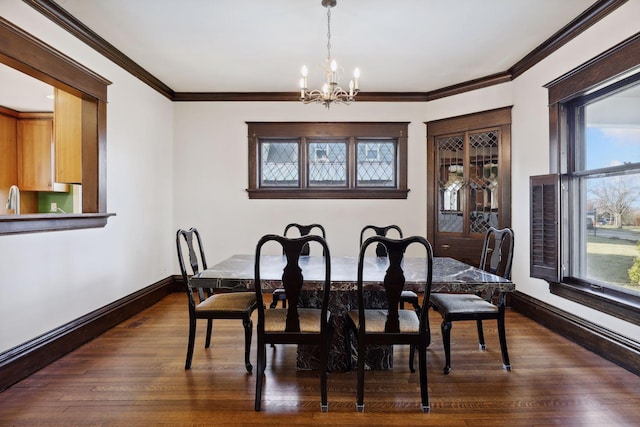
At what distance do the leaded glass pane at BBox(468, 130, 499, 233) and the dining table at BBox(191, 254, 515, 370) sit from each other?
64.9 inches

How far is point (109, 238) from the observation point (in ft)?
11.3

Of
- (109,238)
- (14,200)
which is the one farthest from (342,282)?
(14,200)

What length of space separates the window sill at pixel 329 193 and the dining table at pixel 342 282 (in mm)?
1904

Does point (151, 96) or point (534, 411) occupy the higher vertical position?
point (151, 96)

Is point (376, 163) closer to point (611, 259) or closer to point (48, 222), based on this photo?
point (611, 259)

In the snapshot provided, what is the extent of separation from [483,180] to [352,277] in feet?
9.33

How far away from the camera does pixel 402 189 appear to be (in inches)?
189

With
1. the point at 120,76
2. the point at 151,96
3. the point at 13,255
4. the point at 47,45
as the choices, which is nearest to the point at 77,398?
the point at 13,255

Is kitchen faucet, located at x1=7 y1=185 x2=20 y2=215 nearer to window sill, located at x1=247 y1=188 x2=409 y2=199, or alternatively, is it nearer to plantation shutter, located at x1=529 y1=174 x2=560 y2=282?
window sill, located at x1=247 y1=188 x2=409 y2=199

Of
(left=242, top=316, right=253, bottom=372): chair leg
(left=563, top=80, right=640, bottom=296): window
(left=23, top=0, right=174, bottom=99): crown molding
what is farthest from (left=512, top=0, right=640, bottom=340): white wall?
(left=23, top=0, right=174, bottom=99): crown molding

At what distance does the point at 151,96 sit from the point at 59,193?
7.55 ft

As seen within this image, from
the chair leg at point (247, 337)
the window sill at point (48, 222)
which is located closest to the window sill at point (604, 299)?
the chair leg at point (247, 337)

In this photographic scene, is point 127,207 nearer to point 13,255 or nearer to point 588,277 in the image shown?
point 13,255

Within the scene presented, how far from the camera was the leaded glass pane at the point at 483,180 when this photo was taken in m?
4.26
